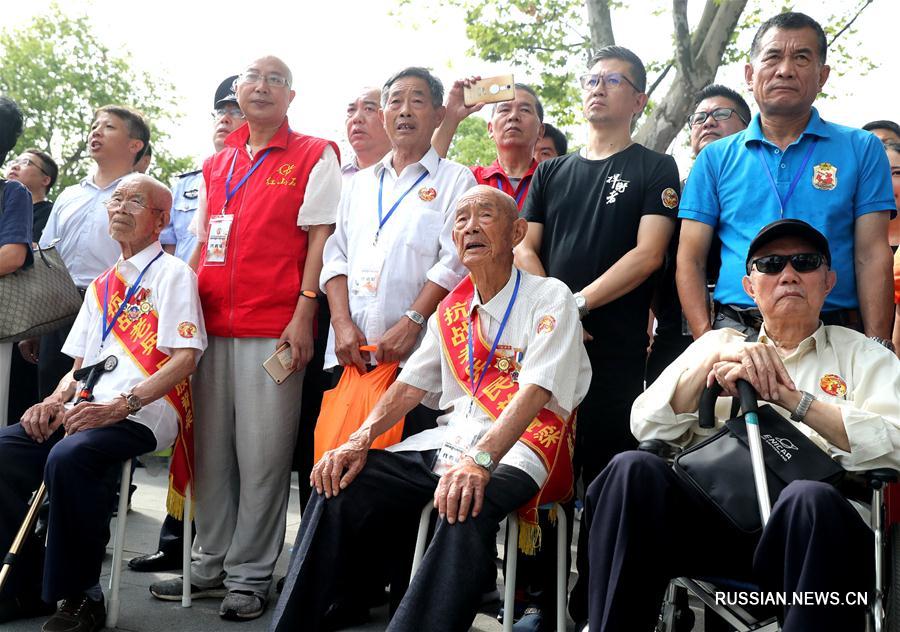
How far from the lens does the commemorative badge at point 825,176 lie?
3.42 m

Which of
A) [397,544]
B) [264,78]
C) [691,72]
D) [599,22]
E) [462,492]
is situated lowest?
[397,544]

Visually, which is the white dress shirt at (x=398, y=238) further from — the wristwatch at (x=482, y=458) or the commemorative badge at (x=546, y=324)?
the wristwatch at (x=482, y=458)

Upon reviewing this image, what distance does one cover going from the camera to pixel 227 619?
3.70m

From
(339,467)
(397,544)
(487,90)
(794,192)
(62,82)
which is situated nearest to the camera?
(339,467)

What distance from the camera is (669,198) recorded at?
3.85 metres

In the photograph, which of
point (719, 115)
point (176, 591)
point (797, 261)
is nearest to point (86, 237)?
point (176, 591)

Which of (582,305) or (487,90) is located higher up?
(487,90)

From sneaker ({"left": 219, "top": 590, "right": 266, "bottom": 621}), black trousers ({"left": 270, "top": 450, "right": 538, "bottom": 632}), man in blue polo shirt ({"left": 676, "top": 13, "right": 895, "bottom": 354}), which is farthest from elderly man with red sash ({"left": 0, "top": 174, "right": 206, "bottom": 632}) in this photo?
man in blue polo shirt ({"left": 676, "top": 13, "right": 895, "bottom": 354})

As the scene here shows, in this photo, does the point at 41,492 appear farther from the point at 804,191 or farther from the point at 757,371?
the point at 804,191

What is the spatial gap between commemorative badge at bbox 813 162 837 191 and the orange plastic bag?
6.03ft

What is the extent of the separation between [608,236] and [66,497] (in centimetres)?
246

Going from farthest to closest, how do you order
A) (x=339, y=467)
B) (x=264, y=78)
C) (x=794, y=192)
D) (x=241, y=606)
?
(x=264, y=78) → (x=241, y=606) → (x=794, y=192) → (x=339, y=467)

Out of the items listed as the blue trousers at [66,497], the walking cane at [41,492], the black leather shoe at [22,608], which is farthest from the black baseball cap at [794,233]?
the black leather shoe at [22,608]

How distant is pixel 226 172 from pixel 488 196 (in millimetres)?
1490
